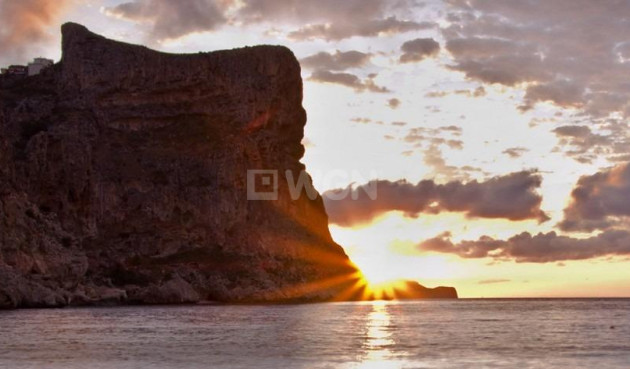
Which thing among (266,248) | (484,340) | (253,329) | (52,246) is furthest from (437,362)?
(266,248)

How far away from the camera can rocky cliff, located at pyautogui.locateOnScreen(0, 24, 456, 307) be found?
152500 mm

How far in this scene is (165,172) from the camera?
164m

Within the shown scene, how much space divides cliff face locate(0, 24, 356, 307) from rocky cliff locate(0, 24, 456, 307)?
214 millimetres

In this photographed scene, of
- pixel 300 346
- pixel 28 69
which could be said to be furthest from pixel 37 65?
pixel 300 346

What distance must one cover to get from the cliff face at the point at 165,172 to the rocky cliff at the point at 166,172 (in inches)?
8.4

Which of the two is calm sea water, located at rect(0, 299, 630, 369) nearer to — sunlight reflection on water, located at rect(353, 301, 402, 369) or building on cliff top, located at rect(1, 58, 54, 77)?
sunlight reflection on water, located at rect(353, 301, 402, 369)

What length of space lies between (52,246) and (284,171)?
56.0m

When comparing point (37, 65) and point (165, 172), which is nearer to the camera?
point (165, 172)

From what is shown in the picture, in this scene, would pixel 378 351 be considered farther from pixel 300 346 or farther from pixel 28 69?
pixel 28 69

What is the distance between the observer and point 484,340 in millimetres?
63469

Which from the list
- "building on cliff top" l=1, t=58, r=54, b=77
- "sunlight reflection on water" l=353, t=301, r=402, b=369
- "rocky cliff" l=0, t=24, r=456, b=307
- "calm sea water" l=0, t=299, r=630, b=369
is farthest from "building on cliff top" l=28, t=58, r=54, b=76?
"sunlight reflection on water" l=353, t=301, r=402, b=369

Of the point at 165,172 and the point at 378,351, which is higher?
the point at 165,172

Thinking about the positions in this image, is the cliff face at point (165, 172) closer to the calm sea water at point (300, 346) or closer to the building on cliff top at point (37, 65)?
the building on cliff top at point (37, 65)

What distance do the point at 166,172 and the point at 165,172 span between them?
237 mm
